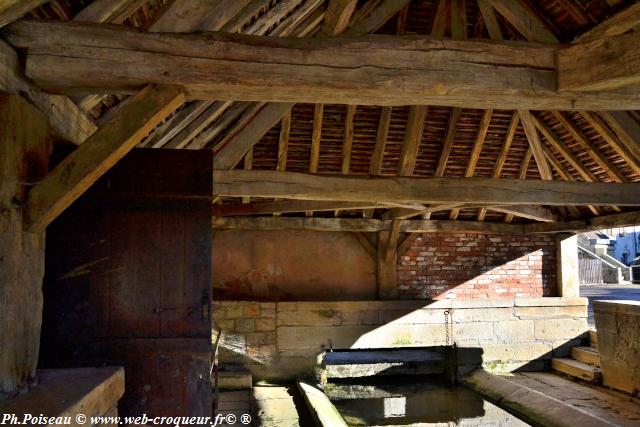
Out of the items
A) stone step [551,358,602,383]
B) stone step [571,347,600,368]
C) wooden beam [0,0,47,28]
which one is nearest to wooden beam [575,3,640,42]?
wooden beam [0,0,47,28]

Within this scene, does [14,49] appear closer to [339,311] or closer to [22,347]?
[22,347]

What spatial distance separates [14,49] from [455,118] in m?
6.01

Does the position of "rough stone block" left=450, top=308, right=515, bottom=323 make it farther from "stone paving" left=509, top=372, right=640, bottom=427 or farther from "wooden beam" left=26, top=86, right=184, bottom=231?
"wooden beam" left=26, top=86, right=184, bottom=231

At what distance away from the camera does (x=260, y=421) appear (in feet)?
21.1

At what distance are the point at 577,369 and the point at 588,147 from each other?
12.9 feet

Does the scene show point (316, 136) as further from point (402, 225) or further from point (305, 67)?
point (305, 67)

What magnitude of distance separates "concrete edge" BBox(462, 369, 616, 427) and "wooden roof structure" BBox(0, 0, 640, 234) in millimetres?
2637

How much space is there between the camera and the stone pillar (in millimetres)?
10117

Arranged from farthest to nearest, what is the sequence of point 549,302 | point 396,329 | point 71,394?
point 549,302 < point 396,329 < point 71,394

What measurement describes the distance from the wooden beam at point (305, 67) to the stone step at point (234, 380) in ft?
20.1

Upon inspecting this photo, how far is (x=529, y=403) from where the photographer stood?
7.31 meters

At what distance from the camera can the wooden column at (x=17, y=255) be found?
Result: 2461mm

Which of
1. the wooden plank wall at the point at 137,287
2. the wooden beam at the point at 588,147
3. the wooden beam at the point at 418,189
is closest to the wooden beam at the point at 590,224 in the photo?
the wooden beam at the point at 588,147

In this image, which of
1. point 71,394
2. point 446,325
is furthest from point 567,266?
point 71,394
